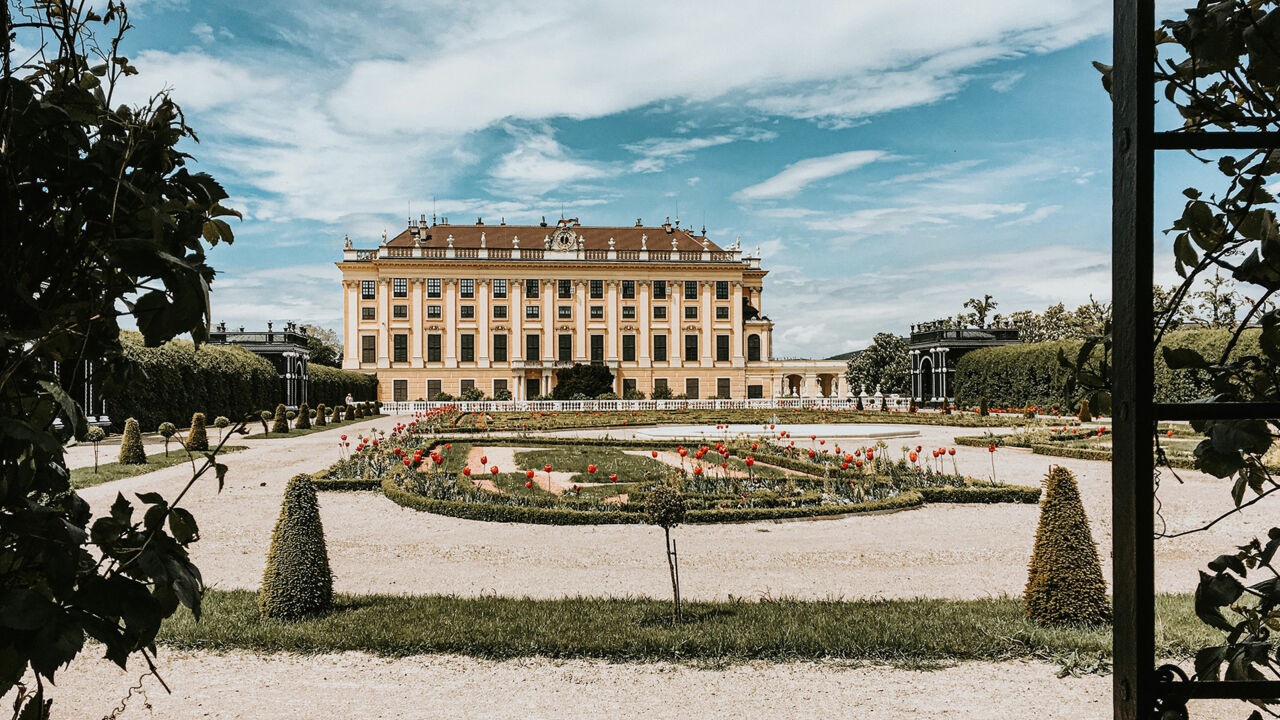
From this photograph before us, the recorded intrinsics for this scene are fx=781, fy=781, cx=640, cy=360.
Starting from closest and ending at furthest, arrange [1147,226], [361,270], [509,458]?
[1147,226] → [509,458] → [361,270]

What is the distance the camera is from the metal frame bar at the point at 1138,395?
1045mm

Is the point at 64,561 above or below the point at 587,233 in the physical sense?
below

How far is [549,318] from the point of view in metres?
54.0

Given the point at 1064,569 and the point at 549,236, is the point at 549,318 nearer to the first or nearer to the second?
the point at 549,236

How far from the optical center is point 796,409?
123ft

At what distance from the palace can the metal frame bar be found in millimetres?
51832

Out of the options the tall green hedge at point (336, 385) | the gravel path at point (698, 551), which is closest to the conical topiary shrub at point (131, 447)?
the gravel path at point (698, 551)

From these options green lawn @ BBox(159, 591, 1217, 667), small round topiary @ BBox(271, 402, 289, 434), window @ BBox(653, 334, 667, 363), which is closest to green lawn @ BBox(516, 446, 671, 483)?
green lawn @ BBox(159, 591, 1217, 667)

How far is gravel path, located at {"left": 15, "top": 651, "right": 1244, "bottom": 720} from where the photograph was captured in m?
3.86

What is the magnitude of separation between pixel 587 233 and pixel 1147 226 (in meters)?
57.7

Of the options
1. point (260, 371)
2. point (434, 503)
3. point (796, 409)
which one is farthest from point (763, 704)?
point (796, 409)

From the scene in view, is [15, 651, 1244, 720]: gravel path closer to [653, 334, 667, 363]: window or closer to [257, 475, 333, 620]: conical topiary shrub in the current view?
[257, 475, 333, 620]: conical topiary shrub

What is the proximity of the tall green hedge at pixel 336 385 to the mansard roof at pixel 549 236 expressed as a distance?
35.5 ft

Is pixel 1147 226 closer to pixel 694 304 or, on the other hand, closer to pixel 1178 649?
pixel 1178 649
